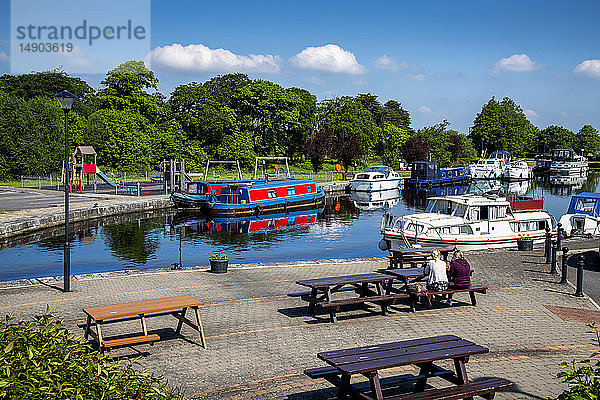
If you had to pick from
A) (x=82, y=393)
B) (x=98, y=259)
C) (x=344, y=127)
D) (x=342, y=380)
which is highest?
(x=344, y=127)

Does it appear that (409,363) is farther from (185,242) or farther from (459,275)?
(185,242)

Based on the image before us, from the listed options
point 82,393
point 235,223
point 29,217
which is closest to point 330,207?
point 235,223

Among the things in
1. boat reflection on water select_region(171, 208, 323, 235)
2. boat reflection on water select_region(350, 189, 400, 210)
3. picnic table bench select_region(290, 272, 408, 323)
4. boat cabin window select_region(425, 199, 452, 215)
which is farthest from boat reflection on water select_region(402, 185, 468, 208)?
picnic table bench select_region(290, 272, 408, 323)

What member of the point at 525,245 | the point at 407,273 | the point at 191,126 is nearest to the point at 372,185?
the point at 191,126

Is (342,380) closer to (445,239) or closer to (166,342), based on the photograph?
(166,342)

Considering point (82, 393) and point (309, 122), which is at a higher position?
point (309, 122)

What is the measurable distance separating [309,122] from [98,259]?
217 feet

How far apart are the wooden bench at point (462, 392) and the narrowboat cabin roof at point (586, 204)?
987 inches

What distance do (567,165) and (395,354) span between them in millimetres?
102020

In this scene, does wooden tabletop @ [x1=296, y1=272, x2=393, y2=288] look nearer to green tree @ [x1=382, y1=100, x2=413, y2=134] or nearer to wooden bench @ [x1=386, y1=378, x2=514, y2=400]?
wooden bench @ [x1=386, y1=378, x2=514, y2=400]

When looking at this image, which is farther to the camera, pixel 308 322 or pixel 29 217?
pixel 29 217

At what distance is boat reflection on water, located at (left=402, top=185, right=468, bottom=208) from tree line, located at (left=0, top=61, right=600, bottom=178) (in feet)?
48.3

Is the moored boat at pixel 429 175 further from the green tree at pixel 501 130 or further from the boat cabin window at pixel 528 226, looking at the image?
the green tree at pixel 501 130

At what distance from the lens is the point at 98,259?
26.8 metres
